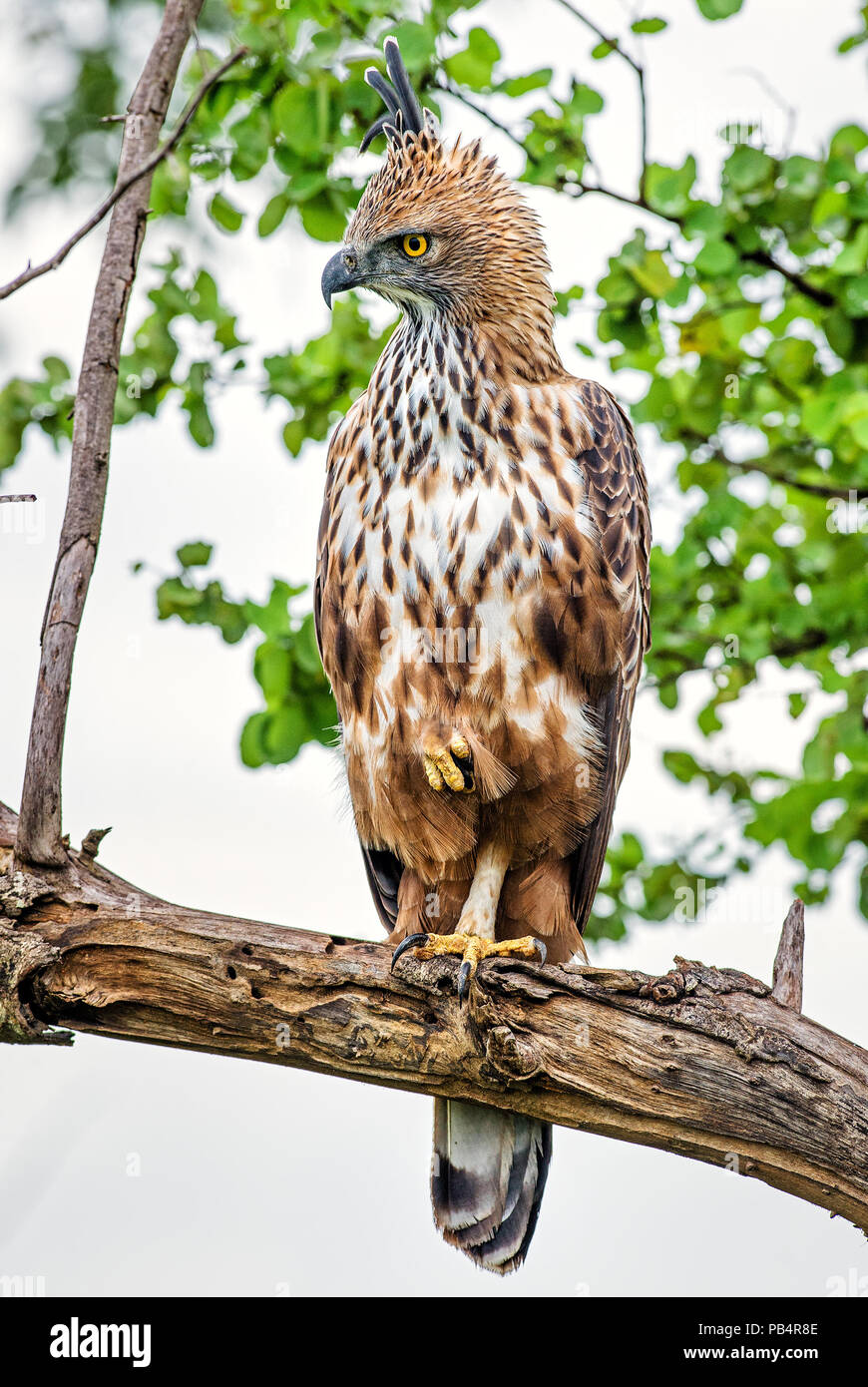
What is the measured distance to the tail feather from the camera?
3574mm

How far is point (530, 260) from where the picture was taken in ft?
12.4

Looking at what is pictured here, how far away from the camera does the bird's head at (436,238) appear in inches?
142

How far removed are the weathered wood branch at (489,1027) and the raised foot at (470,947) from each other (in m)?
0.25

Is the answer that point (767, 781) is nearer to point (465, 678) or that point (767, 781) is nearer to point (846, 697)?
point (846, 697)

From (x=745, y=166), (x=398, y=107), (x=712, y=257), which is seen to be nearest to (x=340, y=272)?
(x=398, y=107)

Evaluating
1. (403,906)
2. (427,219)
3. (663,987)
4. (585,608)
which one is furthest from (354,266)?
(663,987)

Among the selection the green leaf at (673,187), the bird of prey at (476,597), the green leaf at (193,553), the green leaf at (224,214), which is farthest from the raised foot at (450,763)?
the green leaf at (224,214)

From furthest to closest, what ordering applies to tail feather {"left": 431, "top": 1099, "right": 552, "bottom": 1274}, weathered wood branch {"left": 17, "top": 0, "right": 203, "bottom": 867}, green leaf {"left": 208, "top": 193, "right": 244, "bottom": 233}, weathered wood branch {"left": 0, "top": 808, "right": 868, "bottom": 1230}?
green leaf {"left": 208, "top": 193, "right": 244, "bottom": 233}
tail feather {"left": 431, "top": 1099, "right": 552, "bottom": 1274}
weathered wood branch {"left": 17, "top": 0, "right": 203, "bottom": 867}
weathered wood branch {"left": 0, "top": 808, "right": 868, "bottom": 1230}

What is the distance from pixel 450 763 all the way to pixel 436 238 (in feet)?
4.90

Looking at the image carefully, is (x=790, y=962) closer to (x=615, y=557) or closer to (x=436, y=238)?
(x=615, y=557)

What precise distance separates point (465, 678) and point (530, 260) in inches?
51.2

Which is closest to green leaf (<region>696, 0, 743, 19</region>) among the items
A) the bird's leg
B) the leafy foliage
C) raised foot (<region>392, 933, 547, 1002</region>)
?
the leafy foliage

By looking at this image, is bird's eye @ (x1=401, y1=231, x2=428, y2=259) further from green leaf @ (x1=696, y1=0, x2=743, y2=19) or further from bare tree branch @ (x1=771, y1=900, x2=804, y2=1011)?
bare tree branch @ (x1=771, y1=900, x2=804, y2=1011)

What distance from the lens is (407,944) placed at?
3.31 metres
